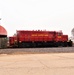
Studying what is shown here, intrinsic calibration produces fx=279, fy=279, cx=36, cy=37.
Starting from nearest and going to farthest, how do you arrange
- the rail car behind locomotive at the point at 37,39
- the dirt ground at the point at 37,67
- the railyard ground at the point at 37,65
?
the dirt ground at the point at 37,67, the railyard ground at the point at 37,65, the rail car behind locomotive at the point at 37,39

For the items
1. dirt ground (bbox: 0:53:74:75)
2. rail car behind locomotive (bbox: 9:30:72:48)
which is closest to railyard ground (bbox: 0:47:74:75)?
dirt ground (bbox: 0:53:74:75)

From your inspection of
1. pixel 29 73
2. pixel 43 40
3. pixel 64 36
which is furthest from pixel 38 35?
pixel 29 73

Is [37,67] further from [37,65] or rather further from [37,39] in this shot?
[37,39]

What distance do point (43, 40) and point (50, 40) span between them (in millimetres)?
1520

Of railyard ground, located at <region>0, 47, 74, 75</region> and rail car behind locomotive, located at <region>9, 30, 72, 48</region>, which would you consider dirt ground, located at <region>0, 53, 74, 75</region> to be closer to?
railyard ground, located at <region>0, 47, 74, 75</region>

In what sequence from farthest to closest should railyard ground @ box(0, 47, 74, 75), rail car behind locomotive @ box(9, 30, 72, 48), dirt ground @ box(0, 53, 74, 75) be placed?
1. rail car behind locomotive @ box(9, 30, 72, 48)
2. railyard ground @ box(0, 47, 74, 75)
3. dirt ground @ box(0, 53, 74, 75)

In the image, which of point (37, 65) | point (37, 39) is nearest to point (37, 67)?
point (37, 65)

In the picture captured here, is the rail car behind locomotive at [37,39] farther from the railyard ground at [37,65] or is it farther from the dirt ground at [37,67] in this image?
the dirt ground at [37,67]

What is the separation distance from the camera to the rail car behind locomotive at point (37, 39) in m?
53.9

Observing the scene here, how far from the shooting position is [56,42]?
182 ft

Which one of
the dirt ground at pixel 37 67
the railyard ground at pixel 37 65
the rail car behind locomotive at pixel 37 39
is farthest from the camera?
the rail car behind locomotive at pixel 37 39

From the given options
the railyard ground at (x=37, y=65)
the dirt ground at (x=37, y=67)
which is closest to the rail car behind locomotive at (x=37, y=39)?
the railyard ground at (x=37, y=65)

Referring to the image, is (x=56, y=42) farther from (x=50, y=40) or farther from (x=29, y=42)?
(x=29, y=42)

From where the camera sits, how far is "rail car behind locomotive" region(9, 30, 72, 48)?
177ft
